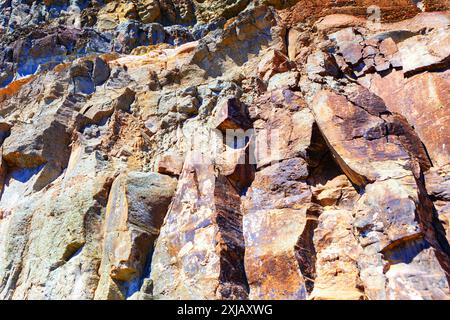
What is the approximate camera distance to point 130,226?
11.3 meters

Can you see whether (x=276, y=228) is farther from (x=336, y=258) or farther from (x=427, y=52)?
(x=427, y=52)

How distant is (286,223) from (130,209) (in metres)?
3.51

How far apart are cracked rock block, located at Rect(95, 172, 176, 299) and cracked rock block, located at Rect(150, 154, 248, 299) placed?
266 millimetres

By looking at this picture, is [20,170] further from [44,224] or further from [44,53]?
[44,53]

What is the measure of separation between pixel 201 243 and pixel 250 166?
7.68 feet

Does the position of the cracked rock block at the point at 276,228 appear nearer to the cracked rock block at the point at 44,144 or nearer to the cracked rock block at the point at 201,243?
the cracked rock block at the point at 201,243

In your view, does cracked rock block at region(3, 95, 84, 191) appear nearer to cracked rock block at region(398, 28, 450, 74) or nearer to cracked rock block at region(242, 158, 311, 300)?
cracked rock block at region(242, 158, 311, 300)

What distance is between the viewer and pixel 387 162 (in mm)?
10141

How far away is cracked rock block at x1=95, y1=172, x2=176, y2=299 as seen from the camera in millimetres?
10750

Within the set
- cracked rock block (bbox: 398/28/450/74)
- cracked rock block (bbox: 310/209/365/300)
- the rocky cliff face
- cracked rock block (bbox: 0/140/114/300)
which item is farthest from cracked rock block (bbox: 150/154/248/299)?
cracked rock block (bbox: 398/28/450/74)

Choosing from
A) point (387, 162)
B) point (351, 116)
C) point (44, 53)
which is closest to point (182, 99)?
point (351, 116)

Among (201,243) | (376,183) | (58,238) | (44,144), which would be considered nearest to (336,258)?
(376,183)

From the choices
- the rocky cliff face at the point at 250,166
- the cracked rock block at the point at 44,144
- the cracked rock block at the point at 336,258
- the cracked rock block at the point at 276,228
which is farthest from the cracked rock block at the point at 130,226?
the cracked rock block at the point at 336,258

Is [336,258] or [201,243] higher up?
[201,243]
